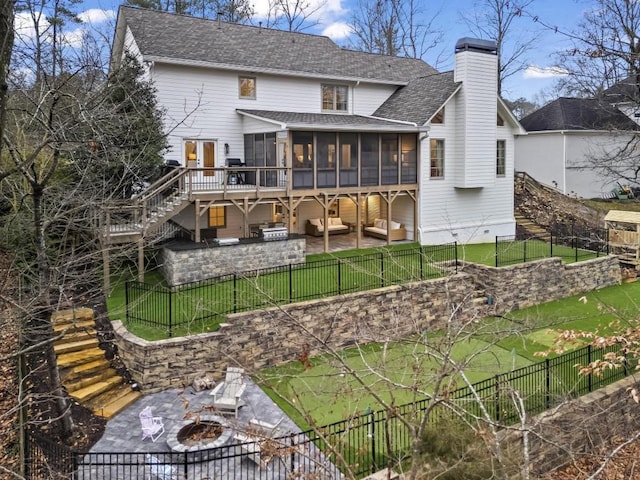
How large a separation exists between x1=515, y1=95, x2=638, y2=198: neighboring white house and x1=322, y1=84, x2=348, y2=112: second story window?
14.5 m

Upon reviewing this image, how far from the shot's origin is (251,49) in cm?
2309

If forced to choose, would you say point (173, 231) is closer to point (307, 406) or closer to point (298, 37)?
point (307, 406)

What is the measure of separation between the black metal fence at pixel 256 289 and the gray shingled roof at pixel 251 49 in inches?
358

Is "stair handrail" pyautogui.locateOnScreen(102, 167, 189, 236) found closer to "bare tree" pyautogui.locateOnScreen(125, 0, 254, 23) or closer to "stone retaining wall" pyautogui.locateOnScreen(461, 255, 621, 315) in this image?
"stone retaining wall" pyautogui.locateOnScreen(461, 255, 621, 315)

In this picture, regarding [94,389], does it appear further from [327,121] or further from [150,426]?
[327,121]

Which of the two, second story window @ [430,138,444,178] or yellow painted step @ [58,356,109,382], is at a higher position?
second story window @ [430,138,444,178]

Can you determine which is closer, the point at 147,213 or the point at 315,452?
the point at 315,452

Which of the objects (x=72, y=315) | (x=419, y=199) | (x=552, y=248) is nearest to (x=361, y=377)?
(x=72, y=315)

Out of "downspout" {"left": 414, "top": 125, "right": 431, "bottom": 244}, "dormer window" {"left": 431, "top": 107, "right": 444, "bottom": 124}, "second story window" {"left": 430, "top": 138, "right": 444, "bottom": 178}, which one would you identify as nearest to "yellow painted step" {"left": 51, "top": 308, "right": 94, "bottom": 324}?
"downspout" {"left": 414, "top": 125, "right": 431, "bottom": 244}

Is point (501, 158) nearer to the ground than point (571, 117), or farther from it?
nearer to the ground

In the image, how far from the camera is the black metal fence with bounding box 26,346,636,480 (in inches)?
310

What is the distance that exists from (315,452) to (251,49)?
753 inches

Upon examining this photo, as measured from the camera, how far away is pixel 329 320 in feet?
48.6

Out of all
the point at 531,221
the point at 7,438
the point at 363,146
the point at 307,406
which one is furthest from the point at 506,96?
the point at 7,438
